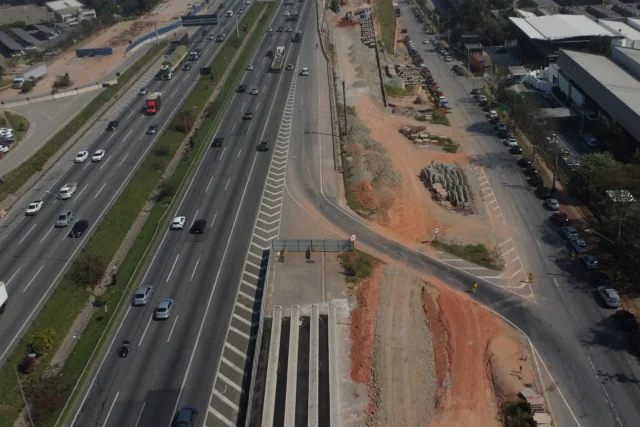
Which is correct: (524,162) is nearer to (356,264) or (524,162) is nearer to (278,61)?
(356,264)

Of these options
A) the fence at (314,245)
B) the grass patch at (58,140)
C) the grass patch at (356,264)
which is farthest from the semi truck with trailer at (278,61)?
the grass patch at (356,264)

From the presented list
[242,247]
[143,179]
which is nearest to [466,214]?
[242,247]

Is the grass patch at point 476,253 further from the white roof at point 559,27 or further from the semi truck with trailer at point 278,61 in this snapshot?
the white roof at point 559,27

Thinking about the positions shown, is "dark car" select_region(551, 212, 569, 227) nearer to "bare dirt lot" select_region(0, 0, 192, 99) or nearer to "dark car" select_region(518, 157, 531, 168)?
"dark car" select_region(518, 157, 531, 168)

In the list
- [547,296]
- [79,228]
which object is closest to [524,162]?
[547,296]

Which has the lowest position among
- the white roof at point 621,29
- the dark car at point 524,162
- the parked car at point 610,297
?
the dark car at point 524,162

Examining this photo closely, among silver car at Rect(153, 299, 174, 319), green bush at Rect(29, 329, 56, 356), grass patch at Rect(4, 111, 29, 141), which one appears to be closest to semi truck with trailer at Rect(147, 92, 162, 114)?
grass patch at Rect(4, 111, 29, 141)
